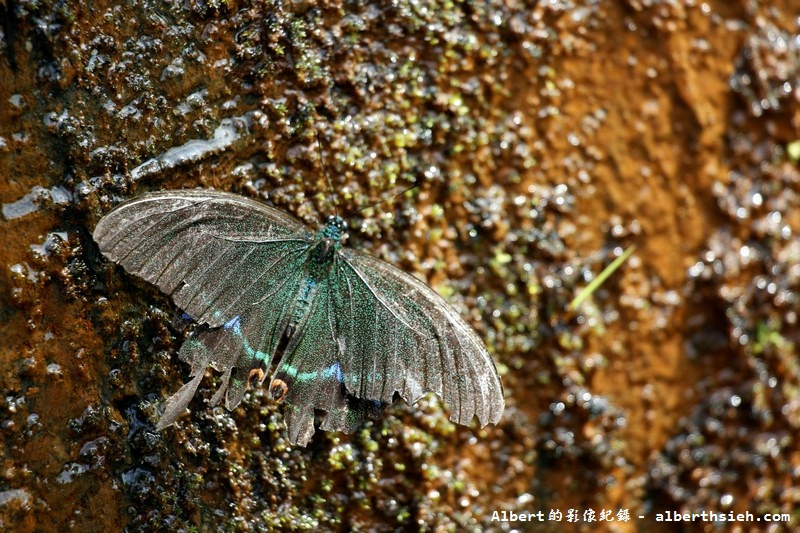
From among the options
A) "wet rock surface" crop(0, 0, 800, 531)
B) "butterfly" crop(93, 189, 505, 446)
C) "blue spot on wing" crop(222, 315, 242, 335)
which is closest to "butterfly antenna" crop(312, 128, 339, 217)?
"wet rock surface" crop(0, 0, 800, 531)

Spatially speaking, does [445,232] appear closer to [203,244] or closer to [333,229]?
[333,229]

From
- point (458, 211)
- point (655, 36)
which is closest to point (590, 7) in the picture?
point (655, 36)

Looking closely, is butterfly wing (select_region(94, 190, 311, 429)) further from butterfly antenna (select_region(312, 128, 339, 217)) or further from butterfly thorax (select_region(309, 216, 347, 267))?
butterfly antenna (select_region(312, 128, 339, 217))

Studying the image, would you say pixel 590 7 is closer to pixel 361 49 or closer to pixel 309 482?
pixel 361 49

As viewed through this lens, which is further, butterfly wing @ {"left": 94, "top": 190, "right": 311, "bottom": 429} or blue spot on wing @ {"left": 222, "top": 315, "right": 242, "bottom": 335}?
blue spot on wing @ {"left": 222, "top": 315, "right": 242, "bottom": 335}

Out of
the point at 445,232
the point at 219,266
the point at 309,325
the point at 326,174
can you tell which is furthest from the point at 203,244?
the point at 445,232

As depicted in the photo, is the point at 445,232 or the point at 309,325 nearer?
the point at 309,325
